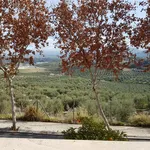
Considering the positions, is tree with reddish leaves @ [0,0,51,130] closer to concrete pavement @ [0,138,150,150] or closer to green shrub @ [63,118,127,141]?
green shrub @ [63,118,127,141]

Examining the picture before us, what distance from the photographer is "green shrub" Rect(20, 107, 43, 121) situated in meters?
17.4

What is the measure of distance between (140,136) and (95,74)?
3095 mm

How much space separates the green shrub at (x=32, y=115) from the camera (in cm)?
1741

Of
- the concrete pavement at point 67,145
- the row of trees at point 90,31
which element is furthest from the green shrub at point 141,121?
the concrete pavement at point 67,145

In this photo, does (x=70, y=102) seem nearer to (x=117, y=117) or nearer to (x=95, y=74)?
(x=117, y=117)

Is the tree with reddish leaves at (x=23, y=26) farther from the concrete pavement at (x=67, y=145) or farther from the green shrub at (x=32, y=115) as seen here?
the concrete pavement at (x=67, y=145)

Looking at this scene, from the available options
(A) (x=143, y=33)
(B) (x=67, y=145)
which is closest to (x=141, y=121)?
(A) (x=143, y=33)

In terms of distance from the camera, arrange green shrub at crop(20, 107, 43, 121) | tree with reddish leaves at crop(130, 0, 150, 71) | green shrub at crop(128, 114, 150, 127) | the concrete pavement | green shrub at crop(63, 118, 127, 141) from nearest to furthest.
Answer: the concrete pavement < green shrub at crop(63, 118, 127, 141) < tree with reddish leaves at crop(130, 0, 150, 71) < green shrub at crop(128, 114, 150, 127) < green shrub at crop(20, 107, 43, 121)

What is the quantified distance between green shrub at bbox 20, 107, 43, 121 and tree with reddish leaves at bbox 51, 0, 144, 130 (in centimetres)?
522

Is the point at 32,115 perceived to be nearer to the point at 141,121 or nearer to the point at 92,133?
the point at 141,121

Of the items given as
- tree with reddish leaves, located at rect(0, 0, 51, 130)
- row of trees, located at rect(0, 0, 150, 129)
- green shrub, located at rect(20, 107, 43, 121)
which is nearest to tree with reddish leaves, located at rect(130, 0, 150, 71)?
row of trees, located at rect(0, 0, 150, 129)

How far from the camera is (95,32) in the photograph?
1307 centimetres

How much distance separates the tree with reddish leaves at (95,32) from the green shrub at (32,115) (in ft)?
17.1

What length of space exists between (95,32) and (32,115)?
655 centimetres
